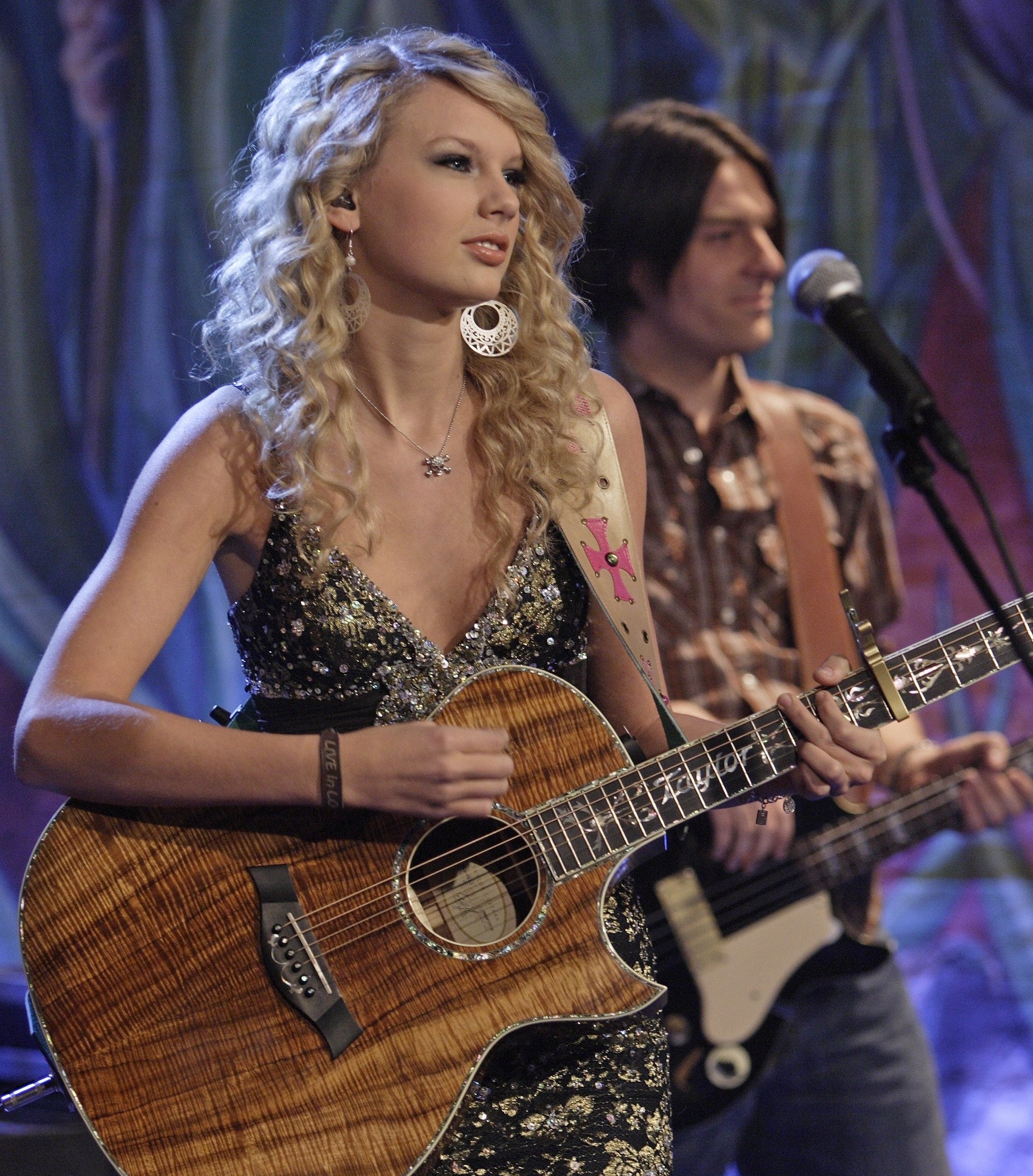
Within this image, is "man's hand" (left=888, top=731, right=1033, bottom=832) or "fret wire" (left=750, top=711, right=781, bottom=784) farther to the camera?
"man's hand" (left=888, top=731, right=1033, bottom=832)

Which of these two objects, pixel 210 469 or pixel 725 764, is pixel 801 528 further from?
pixel 210 469

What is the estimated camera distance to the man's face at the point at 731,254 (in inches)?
143

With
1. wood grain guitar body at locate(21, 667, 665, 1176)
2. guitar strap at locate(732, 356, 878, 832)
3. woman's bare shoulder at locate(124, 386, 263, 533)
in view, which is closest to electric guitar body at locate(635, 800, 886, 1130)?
guitar strap at locate(732, 356, 878, 832)

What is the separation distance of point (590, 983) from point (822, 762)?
0.55 m

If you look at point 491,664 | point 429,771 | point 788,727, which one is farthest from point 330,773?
point 788,727

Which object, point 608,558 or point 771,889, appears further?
point 771,889

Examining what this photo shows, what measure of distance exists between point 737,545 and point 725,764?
1588 mm

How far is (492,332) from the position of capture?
2.40 metres

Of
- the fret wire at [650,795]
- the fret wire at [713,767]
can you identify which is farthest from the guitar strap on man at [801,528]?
the fret wire at [650,795]

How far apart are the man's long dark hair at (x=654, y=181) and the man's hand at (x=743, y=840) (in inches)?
63.7

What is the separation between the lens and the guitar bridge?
182 cm

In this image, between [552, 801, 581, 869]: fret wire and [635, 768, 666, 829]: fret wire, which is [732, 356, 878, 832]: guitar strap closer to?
[635, 768, 666, 829]: fret wire

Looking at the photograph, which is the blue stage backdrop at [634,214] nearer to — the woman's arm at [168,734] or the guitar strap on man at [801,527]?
the guitar strap on man at [801,527]

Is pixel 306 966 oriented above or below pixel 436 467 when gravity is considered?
below
